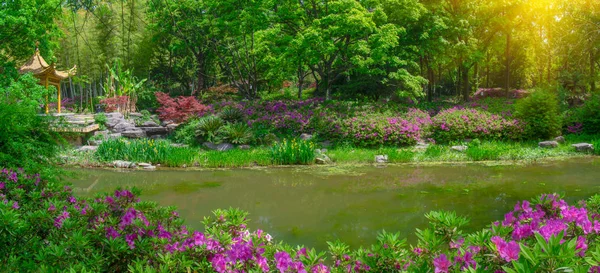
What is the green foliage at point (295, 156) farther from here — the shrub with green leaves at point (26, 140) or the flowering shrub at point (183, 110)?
the flowering shrub at point (183, 110)

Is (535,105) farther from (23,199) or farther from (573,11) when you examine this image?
(23,199)

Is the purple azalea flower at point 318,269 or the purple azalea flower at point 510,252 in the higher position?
the purple azalea flower at point 510,252

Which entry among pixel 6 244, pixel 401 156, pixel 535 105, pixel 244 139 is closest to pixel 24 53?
pixel 244 139

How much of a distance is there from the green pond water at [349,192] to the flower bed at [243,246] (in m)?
2.22

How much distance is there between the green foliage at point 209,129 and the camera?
41.2 ft

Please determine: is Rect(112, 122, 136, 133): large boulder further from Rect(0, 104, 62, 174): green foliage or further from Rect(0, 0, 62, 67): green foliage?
Rect(0, 104, 62, 174): green foliage

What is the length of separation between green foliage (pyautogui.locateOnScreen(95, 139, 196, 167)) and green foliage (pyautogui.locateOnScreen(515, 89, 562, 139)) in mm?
10032

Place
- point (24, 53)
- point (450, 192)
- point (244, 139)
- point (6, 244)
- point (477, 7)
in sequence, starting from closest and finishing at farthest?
point (6, 244) → point (450, 192) → point (244, 139) → point (24, 53) → point (477, 7)

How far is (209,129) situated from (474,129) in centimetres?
809

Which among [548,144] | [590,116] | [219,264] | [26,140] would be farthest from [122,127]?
[590,116]

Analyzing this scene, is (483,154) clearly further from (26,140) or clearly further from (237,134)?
(26,140)

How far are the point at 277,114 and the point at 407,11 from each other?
624 cm

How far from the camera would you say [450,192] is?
6.87 metres

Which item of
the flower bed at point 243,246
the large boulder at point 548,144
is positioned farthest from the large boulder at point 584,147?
the flower bed at point 243,246
